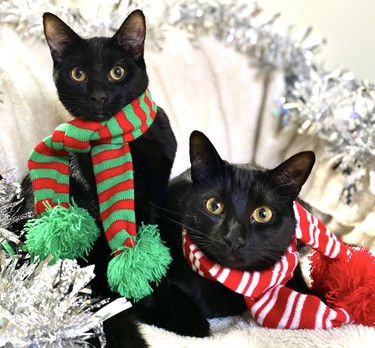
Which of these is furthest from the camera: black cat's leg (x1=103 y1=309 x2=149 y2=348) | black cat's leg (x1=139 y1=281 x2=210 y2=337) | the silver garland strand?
black cat's leg (x1=139 y1=281 x2=210 y2=337)

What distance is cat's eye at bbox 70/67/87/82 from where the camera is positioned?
0.93 metres

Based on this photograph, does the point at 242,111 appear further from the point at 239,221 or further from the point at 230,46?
the point at 239,221

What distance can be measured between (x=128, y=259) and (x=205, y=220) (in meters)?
0.14

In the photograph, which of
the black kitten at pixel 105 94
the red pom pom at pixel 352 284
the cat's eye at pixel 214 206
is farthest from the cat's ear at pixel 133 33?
the red pom pom at pixel 352 284

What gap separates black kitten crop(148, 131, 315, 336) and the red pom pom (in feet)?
0.39

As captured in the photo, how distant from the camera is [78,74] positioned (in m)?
0.94

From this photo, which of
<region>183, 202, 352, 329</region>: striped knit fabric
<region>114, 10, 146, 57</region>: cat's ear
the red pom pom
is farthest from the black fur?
the red pom pom

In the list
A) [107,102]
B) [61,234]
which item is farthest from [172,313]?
[107,102]

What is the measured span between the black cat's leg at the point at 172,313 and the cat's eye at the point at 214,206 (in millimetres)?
170

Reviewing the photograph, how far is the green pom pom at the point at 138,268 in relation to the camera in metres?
0.84

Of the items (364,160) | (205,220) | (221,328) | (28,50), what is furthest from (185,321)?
(28,50)

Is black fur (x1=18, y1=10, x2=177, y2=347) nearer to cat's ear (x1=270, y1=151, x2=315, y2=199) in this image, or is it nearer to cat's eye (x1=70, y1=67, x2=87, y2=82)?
cat's eye (x1=70, y1=67, x2=87, y2=82)

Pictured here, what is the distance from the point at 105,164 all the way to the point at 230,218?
239 mm

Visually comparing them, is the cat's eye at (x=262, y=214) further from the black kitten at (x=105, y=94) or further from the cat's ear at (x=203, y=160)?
the black kitten at (x=105, y=94)
